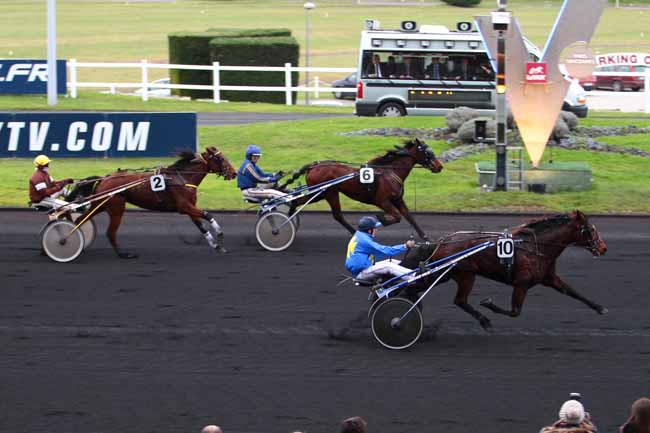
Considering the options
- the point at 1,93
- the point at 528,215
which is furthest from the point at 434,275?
the point at 1,93

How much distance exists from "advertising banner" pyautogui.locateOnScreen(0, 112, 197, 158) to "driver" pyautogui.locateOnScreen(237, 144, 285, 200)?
5995mm

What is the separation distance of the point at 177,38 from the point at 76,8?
146ft

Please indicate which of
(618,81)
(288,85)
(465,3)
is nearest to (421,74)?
(288,85)

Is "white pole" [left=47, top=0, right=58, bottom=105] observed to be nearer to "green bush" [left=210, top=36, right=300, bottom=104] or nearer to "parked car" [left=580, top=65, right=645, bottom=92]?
"green bush" [left=210, top=36, right=300, bottom=104]

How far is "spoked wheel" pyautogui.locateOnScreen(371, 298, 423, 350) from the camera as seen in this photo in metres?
10.0

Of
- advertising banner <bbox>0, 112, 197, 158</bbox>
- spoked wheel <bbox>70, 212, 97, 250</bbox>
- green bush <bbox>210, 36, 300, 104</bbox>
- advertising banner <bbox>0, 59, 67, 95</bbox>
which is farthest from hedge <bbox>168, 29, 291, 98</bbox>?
spoked wheel <bbox>70, 212, 97, 250</bbox>

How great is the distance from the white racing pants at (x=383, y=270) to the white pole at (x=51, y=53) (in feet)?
60.9

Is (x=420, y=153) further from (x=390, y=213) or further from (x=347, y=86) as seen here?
(x=347, y=86)

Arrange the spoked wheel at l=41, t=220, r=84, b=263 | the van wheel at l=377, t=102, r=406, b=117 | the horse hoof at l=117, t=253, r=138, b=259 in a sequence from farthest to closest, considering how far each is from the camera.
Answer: the van wheel at l=377, t=102, r=406, b=117 < the horse hoof at l=117, t=253, r=138, b=259 < the spoked wheel at l=41, t=220, r=84, b=263

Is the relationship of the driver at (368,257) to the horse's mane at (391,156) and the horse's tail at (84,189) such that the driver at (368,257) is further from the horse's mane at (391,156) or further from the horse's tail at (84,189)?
the horse's tail at (84,189)

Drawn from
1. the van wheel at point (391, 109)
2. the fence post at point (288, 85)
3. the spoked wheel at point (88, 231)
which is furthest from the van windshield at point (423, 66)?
the spoked wheel at point (88, 231)

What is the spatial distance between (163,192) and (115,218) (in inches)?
28.5

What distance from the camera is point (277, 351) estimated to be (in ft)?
33.4

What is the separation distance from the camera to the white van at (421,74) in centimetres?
2702
